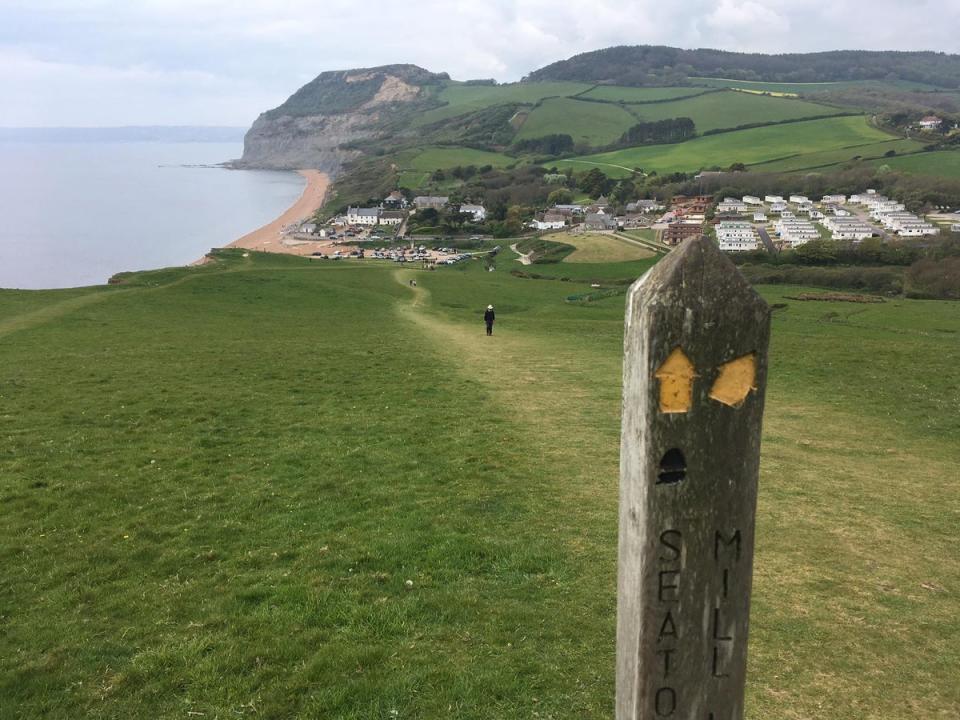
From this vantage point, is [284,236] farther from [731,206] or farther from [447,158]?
[731,206]

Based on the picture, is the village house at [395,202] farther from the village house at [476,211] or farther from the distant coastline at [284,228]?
the village house at [476,211]

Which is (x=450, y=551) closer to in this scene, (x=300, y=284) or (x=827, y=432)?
(x=827, y=432)

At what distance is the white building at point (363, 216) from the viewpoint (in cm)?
13380

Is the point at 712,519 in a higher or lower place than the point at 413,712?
higher

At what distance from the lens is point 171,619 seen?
693 cm

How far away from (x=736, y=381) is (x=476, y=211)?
126599 mm

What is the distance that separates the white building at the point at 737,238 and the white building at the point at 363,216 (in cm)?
7165

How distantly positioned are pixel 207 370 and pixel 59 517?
1056cm

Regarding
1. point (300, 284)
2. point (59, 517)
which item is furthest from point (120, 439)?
point (300, 284)

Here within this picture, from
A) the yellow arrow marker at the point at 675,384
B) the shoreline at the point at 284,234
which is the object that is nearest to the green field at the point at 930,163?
the shoreline at the point at 284,234

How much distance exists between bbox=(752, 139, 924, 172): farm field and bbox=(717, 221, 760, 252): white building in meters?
54.1

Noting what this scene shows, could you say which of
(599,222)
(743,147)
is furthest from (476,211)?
(743,147)

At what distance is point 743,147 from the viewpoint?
509ft

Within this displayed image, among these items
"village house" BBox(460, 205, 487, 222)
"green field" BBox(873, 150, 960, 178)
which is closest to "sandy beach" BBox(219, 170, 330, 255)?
"village house" BBox(460, 205, 487, 222)
